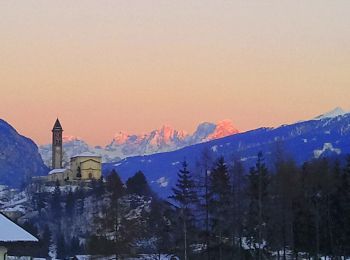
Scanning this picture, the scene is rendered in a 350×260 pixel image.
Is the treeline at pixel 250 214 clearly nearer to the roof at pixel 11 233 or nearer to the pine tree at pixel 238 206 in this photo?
the pine tree at pixel 238 206

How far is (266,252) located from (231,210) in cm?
914

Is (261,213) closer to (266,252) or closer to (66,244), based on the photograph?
(266,252)

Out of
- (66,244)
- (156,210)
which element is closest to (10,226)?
(156,210)

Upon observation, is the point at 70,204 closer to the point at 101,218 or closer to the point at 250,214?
the point at 101,218

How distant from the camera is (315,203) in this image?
78.7 m

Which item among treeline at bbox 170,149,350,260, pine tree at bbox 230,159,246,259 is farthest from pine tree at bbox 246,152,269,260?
pine tree at bbox 230,159,246,259

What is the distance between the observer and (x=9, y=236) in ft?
94.9

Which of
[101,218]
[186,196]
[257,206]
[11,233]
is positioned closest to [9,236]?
[11,233]

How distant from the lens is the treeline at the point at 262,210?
75.2 meters

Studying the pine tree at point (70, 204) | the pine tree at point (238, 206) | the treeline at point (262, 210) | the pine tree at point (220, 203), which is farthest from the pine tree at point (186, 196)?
the pine tree at point (70, 204)

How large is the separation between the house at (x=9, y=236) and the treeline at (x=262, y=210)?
4413 centimetres

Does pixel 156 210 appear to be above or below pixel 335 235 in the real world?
above

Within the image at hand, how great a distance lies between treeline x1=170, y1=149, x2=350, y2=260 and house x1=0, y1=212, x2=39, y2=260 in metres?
44.1

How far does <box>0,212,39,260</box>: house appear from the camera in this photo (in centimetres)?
2871
